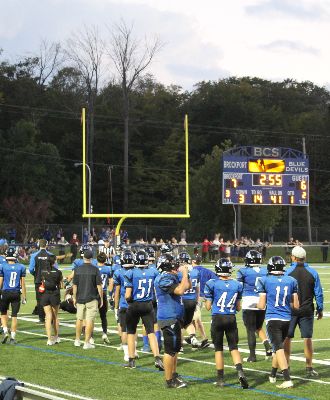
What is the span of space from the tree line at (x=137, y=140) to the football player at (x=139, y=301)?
4537cm

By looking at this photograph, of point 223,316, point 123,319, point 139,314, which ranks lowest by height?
point 123,319

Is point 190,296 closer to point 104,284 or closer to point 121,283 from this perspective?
point 121,283

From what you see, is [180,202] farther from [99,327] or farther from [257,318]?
[257,318]

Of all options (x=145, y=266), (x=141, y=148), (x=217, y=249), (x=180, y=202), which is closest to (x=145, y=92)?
(x=141, y=148)

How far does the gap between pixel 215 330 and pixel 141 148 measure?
68.9 meters

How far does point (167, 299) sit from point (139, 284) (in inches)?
52.5

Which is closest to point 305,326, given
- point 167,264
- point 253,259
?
point 253,259

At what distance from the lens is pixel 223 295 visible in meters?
12.3

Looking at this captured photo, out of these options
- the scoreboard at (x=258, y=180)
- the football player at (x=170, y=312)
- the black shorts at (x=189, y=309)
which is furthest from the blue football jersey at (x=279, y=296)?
the scoreboard at (x=258, y=180)

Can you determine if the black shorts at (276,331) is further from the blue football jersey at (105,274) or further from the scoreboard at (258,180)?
the scoreboard at (258,180)

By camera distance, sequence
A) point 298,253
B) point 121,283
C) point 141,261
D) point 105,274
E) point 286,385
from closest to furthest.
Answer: point 286,385, point 298,253, point 141,261, point 121,283, point 105,274

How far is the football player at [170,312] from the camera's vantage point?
12.2m

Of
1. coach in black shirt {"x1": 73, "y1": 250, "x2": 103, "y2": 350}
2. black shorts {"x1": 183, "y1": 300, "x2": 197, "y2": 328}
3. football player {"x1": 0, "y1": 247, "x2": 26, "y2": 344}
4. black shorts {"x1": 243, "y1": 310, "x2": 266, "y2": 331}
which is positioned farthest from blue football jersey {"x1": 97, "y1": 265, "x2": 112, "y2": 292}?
black shorts {"x1": 243, "y1": 310, "x2": 266, "y2": 331}

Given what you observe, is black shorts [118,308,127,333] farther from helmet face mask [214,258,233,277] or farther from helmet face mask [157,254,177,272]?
helmet face mask [214,258,233,277]
